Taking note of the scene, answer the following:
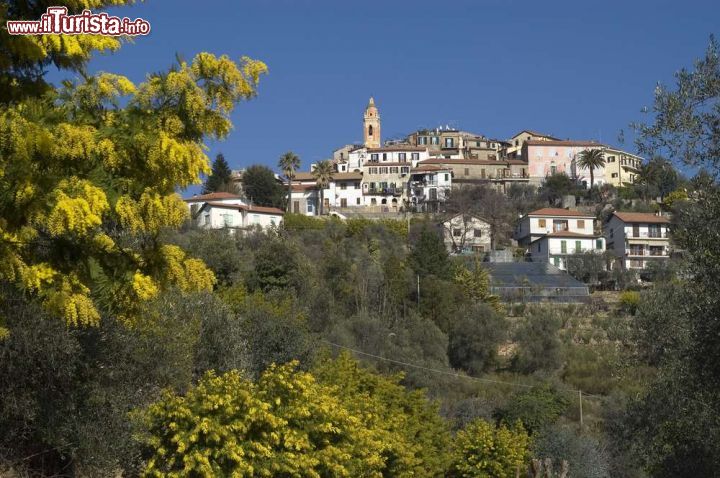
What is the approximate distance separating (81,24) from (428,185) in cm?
12234

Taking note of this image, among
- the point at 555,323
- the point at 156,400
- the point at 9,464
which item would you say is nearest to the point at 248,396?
the point at 156,400

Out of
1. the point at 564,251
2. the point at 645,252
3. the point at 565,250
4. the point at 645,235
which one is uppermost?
the point at 645,235

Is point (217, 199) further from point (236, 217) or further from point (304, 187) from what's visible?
point (304, 187)

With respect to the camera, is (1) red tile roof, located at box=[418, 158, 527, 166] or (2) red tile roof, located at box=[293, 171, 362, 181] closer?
(2) red tile roof, located at box=[293, 171, 362, 181]

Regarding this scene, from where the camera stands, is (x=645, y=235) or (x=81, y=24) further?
(x=645, y=235)

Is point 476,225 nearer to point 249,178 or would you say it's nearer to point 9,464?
point 249,178

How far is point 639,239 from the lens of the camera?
105 meters

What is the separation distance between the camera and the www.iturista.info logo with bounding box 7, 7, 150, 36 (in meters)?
10.5

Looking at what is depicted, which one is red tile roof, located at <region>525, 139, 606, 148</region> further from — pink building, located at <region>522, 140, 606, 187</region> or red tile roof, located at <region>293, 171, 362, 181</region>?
red tile roof, located at <region>293, 171, 362, 181</region>

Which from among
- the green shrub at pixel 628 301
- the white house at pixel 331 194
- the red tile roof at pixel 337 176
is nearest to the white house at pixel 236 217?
the white house at pixel 331 194

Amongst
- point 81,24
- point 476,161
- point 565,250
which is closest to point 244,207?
point 565,250

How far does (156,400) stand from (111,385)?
373 centimetres

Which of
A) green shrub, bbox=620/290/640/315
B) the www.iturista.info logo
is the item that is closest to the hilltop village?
green shrub, bbox=620/290/640/315

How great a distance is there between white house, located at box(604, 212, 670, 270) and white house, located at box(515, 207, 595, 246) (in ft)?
18.7
